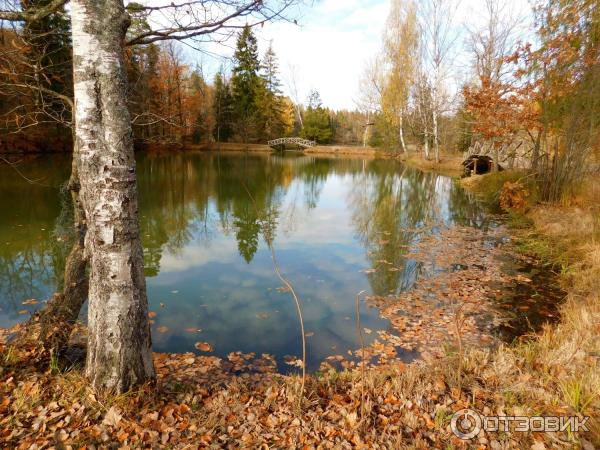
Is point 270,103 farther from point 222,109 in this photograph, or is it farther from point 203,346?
point 203,346

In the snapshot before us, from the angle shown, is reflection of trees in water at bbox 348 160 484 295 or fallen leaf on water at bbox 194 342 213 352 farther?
reflection of trees in water at bbox 348 160 484 295

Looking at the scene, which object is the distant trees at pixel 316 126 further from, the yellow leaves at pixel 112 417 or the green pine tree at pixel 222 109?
the yellow leaves at pixel 112 417

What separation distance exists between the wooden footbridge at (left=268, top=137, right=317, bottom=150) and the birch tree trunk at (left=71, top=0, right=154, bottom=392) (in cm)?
4776

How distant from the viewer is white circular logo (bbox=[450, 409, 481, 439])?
2826 mm

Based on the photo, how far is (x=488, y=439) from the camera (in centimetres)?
276

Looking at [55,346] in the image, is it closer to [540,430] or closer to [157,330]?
[157,330]

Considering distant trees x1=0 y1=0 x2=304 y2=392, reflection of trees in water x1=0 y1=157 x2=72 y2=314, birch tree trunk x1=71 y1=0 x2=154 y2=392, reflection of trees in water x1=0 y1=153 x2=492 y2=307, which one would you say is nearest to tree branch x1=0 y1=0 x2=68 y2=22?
distant trees x1=0 y1=0 x2=304 y2=392

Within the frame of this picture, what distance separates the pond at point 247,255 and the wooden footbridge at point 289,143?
32.0 meters

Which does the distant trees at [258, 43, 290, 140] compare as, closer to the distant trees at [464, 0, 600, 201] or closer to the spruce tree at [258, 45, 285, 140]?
the spruce tree at [258, 45, 285, 140]

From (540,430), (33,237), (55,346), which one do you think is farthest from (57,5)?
(33,237)

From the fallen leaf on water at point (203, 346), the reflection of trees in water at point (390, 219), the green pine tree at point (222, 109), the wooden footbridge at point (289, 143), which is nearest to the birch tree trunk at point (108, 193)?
the fallen leaf on water at point (203, 346)

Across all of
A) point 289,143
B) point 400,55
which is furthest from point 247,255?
point 289,143

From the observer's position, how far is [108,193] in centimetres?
264

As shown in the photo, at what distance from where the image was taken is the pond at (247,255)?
5.57 metres
